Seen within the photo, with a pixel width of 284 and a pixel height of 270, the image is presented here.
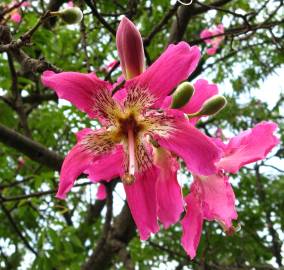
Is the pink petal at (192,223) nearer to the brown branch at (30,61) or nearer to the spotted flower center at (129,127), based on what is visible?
the spotted flower center at (129,127)

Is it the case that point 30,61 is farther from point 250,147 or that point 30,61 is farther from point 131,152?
point 250,147

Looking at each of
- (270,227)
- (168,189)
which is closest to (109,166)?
(168,189)

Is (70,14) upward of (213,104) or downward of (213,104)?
upward

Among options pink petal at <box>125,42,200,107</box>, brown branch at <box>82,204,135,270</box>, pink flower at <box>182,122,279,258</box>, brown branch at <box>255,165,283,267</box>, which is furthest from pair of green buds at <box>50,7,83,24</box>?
brown branch at <box>255,165,283,267</box>

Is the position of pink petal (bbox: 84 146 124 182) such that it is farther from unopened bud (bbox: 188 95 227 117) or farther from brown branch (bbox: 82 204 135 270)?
brown branch (bbox: 82 204 135 270)

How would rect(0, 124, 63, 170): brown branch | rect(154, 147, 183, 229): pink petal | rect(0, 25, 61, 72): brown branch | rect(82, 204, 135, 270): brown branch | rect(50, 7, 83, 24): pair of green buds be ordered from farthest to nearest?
rect(82, 204, 135, 270): brown branch → rect(0, 124, 63, 170): brown branch → rect(50, 7, 83, 24): pair of green buds → rect(0, 25, 61, 72): brown branch → rect(154, 147, 183, 229): pink petal

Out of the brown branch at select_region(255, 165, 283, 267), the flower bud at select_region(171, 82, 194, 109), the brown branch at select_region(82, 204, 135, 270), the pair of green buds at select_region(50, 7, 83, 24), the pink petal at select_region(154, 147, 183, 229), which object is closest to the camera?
the flower bud at select_region(171, 82, 194, 109)
